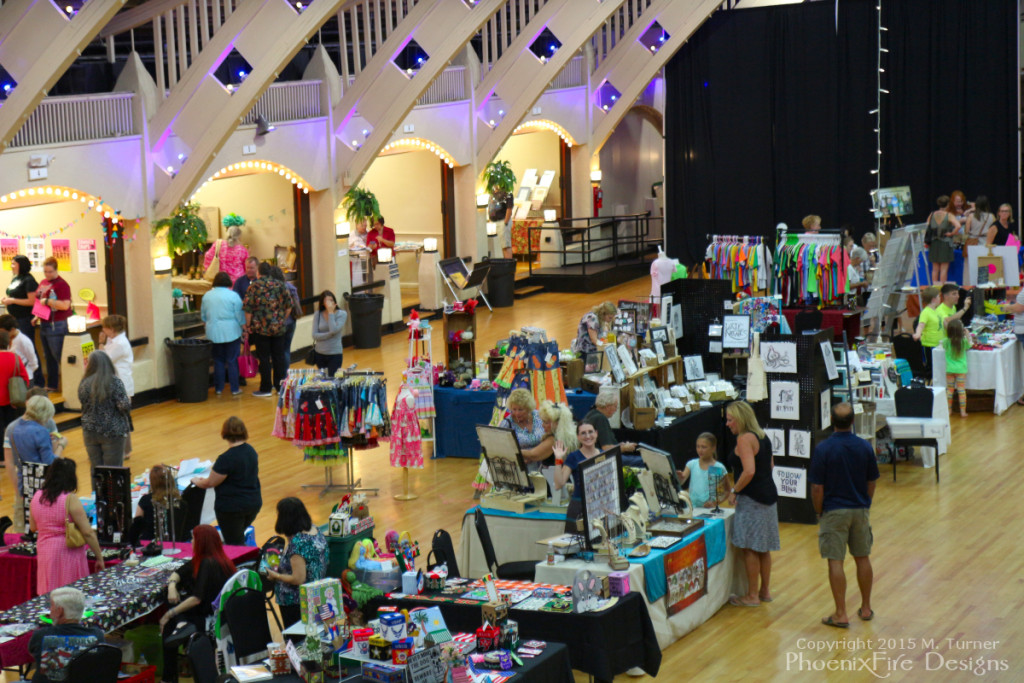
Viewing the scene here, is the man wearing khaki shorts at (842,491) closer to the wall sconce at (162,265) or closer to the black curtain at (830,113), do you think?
the wall sconce at (162,265)

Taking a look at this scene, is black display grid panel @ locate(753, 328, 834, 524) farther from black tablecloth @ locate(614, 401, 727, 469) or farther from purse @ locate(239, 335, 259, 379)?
purse @ locate(239, 335, 259, 379)

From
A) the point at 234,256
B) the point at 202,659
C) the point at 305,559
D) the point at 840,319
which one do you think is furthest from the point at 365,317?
the point at 202,659

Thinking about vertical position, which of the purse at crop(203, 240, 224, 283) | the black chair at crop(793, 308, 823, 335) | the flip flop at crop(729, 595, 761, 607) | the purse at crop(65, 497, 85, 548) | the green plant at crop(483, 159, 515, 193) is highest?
the green plant at crop(483, 159, 515, 193)

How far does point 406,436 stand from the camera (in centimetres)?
1053

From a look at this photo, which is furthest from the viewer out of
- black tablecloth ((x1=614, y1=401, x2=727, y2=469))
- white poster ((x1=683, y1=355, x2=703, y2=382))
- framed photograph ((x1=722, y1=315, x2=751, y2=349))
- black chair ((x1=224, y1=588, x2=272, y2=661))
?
framed photograph ((x1=722, y1=315, x2=751, y2=349))

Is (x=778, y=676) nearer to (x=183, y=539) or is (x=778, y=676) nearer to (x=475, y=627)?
(x=475, y=627)

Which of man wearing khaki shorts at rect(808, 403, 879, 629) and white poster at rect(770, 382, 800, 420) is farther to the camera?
white poster at rect(770, 382, 800, 420)

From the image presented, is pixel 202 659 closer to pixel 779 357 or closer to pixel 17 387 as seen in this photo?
pixel 779 357

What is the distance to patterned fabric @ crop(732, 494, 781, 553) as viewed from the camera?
7910mm

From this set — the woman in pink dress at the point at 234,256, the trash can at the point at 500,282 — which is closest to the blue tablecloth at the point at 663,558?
the woman in pink dress at the point at 234,256

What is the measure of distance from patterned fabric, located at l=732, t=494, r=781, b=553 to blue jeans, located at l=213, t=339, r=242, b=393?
25.0 feet

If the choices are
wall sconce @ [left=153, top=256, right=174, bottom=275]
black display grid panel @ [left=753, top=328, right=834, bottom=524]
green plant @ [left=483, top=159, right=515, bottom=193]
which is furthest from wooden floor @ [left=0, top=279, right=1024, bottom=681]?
green plant @ [left=483, top=159, right=515, bottom=193]

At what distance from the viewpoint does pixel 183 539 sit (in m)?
8.11

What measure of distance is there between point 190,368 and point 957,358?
304 inches
